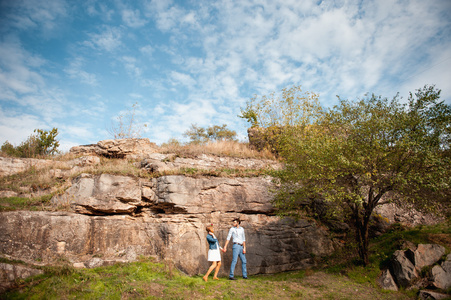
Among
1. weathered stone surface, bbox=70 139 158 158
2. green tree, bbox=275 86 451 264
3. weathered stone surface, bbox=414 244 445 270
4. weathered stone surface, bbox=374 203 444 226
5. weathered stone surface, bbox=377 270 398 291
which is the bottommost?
weathered stone surface, bbox=377 270 398 291

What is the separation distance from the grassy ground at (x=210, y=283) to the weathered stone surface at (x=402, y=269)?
49 centimetres

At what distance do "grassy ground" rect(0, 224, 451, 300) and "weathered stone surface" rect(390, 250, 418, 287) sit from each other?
49 centimetres

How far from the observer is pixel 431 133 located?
396 inches

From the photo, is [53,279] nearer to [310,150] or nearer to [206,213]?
[206,213]

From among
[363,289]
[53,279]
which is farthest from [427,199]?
[53,279]

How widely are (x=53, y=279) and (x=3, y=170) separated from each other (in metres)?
13.3

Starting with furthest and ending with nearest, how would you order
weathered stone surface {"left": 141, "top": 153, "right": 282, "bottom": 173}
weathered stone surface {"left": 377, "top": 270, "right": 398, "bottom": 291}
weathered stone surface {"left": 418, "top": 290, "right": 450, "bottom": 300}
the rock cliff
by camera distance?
weathered stone surface {"left": 141, "top": 153, "right": 282, "bottom": 173} → the rock cliff → weathered stone surface {"left": 377, "top": 270, "right": 398, "bottom": 291} → weathered stone surface {"left": 418, "top": 290, "right": 450, "bottom": 300}

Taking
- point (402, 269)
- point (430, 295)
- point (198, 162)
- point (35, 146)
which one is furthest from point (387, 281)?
point (35, 146)

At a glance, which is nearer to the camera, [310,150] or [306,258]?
[310,150]

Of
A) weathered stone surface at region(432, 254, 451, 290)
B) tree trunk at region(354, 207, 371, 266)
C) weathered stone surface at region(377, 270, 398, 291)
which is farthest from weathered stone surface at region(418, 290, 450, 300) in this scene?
tree trunk at region(354, 207, 371, 266)

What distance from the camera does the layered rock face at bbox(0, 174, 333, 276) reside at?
35.0ft

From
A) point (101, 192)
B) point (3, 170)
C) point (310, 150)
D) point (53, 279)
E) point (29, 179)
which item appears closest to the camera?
point (53, 279)

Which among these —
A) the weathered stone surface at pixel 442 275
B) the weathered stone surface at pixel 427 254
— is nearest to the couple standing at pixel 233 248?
the weathered stone surface at pixel 427 254

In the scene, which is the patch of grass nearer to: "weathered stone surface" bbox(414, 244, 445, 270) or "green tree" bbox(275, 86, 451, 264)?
"green tree" bbox(275, 86, 451, 264)
